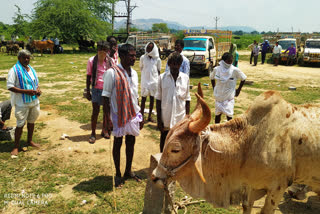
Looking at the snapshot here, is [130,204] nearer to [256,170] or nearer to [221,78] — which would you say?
[256,170]

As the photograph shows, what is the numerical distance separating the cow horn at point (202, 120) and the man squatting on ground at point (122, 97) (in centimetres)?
163

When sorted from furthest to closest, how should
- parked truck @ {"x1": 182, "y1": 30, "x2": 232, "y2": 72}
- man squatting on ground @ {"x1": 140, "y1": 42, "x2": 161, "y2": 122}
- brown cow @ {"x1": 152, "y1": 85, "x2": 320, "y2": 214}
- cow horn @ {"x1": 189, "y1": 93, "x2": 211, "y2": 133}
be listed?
parked truck @ {"x1": 182, "y1": 30, "x2": 232, "y2": 72}
man squatting on ground @ {"x1": 140, "y1": 42, "x2": 161, "y2": 122}
brown cow @ {"x1": 152, "y1": 85, "x2": 320, "y2": 214}
cow horn @ {"x1": 189, "y1": 93, "x2": 211, "y2": 133}

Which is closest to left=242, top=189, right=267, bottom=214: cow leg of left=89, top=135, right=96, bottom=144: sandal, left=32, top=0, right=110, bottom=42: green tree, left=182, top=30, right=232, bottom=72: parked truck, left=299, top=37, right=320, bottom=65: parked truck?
left=89, top=135, right=96, bottom=144: sandal

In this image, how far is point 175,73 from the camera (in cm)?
402

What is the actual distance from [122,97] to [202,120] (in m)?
1.74

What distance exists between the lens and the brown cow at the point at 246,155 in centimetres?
254

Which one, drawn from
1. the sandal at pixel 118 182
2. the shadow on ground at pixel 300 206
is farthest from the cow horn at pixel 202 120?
the shadow on ground at pixel 300 206

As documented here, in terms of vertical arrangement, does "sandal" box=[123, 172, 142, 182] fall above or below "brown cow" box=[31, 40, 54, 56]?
below

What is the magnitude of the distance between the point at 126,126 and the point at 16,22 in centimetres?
3347

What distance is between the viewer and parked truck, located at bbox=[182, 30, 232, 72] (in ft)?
45.3

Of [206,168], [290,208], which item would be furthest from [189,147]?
[290,208]

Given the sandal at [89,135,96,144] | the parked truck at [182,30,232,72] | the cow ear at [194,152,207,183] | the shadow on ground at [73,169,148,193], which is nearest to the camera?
the cow ear at [194,152,207,183]

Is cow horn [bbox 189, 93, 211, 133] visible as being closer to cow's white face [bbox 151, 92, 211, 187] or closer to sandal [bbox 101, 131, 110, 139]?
cow's white face [bbox 151, 92, 211, 187]

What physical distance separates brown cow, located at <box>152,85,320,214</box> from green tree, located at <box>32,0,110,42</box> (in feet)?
87.0
